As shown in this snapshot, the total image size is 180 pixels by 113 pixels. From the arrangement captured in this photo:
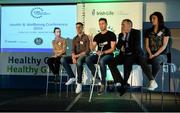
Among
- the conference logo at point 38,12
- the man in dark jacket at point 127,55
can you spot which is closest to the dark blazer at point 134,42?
the man in dark jacket at point 127,55

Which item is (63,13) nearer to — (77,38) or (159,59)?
(77,38)

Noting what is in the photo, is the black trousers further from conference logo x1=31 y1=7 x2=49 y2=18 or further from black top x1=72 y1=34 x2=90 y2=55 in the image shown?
conference logo x1=31 y1=7 x2=49 y2=18

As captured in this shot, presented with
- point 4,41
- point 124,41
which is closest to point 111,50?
point 124,41

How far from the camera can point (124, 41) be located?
27.4ft

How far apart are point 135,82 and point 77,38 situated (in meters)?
1.83

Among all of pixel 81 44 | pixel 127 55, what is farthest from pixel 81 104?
pixel 81 44

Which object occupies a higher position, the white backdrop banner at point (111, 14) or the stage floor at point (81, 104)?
the white backdrop banner at point (111, 14)

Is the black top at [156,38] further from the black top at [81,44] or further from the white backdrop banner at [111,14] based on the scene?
the white backdrop banner at [111,14]

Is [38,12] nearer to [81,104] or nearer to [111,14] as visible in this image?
[111,14]

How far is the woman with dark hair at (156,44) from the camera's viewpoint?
26.3 ft

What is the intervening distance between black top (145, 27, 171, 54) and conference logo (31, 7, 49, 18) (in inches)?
146

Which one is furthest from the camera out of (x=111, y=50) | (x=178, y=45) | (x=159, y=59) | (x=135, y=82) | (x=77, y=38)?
(x=178, y=45)

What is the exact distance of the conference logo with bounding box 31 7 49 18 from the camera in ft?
36.8

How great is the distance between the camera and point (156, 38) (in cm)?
820
